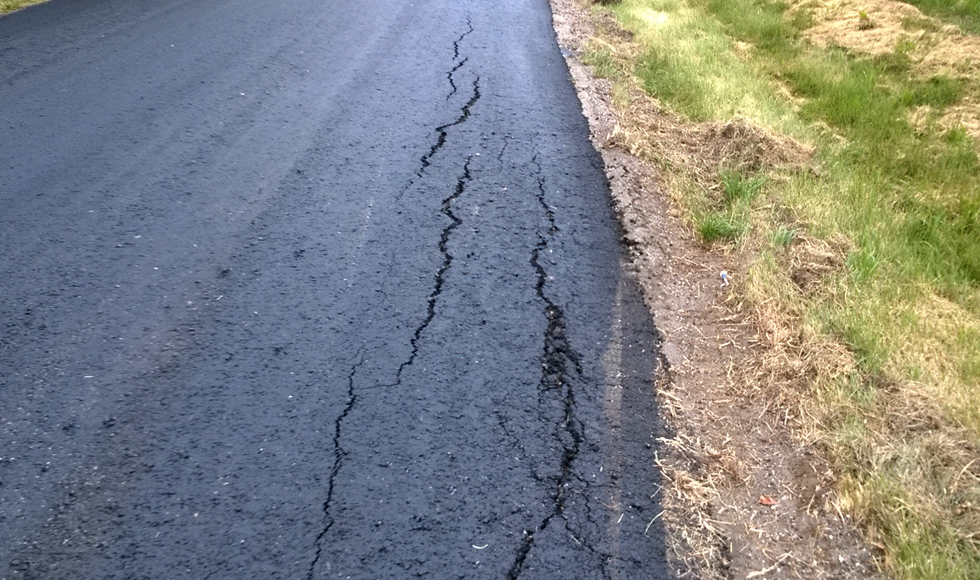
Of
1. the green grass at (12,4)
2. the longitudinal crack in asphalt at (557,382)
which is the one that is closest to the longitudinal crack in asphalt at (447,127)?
the longitudinal crack in asphalt at (557,382)

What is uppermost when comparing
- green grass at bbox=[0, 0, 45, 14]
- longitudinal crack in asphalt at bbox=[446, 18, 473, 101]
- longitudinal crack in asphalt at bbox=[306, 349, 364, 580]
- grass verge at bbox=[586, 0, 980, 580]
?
green grass at bbox=[0, 0, 45, 14]

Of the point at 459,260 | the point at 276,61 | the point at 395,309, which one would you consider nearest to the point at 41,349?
the point at 395,309

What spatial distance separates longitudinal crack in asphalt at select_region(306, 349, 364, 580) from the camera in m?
2.80

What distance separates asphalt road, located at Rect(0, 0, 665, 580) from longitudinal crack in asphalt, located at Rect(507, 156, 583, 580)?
1 centimetres

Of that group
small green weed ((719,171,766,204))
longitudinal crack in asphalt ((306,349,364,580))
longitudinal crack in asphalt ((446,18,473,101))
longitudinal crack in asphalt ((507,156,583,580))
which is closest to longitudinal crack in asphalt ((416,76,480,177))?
longitudinal crack in asphalt ((446,18,473,101))

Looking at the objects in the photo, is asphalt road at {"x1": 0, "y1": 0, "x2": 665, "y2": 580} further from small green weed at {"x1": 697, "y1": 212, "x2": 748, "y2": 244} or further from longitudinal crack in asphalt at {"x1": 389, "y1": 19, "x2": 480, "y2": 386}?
small green weed at {"x1": 697, "y1": 212, "x2": 748, "y2": 244}

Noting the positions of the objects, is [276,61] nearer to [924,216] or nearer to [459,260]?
[459,260]

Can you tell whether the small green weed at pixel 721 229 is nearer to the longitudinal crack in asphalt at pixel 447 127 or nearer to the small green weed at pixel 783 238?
the small green weed at pixel 783 238

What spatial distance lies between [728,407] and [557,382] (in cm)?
77

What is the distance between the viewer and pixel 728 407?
3670 mm

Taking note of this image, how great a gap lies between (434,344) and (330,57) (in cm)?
489

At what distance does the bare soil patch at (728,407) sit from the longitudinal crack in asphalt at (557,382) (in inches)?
15.1

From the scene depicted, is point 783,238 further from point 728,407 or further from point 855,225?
point 728,407

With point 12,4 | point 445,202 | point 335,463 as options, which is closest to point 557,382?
point 335,463
